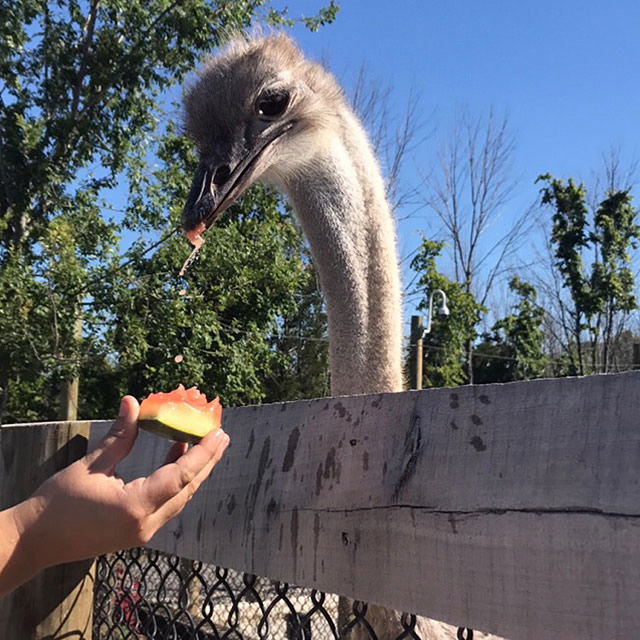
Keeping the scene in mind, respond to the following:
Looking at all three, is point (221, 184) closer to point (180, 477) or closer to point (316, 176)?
point (316, 176)

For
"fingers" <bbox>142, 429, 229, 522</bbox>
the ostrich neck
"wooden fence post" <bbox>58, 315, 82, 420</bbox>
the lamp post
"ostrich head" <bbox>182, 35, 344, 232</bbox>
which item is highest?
the lamp post

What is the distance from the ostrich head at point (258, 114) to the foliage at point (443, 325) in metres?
13.9

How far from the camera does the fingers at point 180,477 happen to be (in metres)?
0.98

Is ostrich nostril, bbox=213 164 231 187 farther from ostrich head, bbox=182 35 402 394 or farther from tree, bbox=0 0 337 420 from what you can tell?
tree, bbox=0 0 337 420

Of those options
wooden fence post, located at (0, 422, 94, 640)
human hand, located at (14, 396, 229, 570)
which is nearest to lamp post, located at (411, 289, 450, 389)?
wooden fence post, located at (0, 422, 94, 640)

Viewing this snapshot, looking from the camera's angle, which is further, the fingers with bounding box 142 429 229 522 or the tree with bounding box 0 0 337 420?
the tree with bounding box 0 0 337 420

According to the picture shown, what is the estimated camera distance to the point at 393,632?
59.9 inches

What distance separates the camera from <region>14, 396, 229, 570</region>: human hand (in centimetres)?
97

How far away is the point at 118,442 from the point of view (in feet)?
3.34

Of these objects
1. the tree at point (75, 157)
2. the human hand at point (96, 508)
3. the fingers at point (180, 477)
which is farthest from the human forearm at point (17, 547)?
the tree at point (75, 157)

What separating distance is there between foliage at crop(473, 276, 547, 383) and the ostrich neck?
20261mm

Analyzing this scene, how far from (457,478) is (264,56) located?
213 cm

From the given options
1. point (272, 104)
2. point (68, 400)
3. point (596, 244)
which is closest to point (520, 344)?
point (596, 244)

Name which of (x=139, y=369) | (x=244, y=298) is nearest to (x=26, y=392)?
(x=139, y=369)
